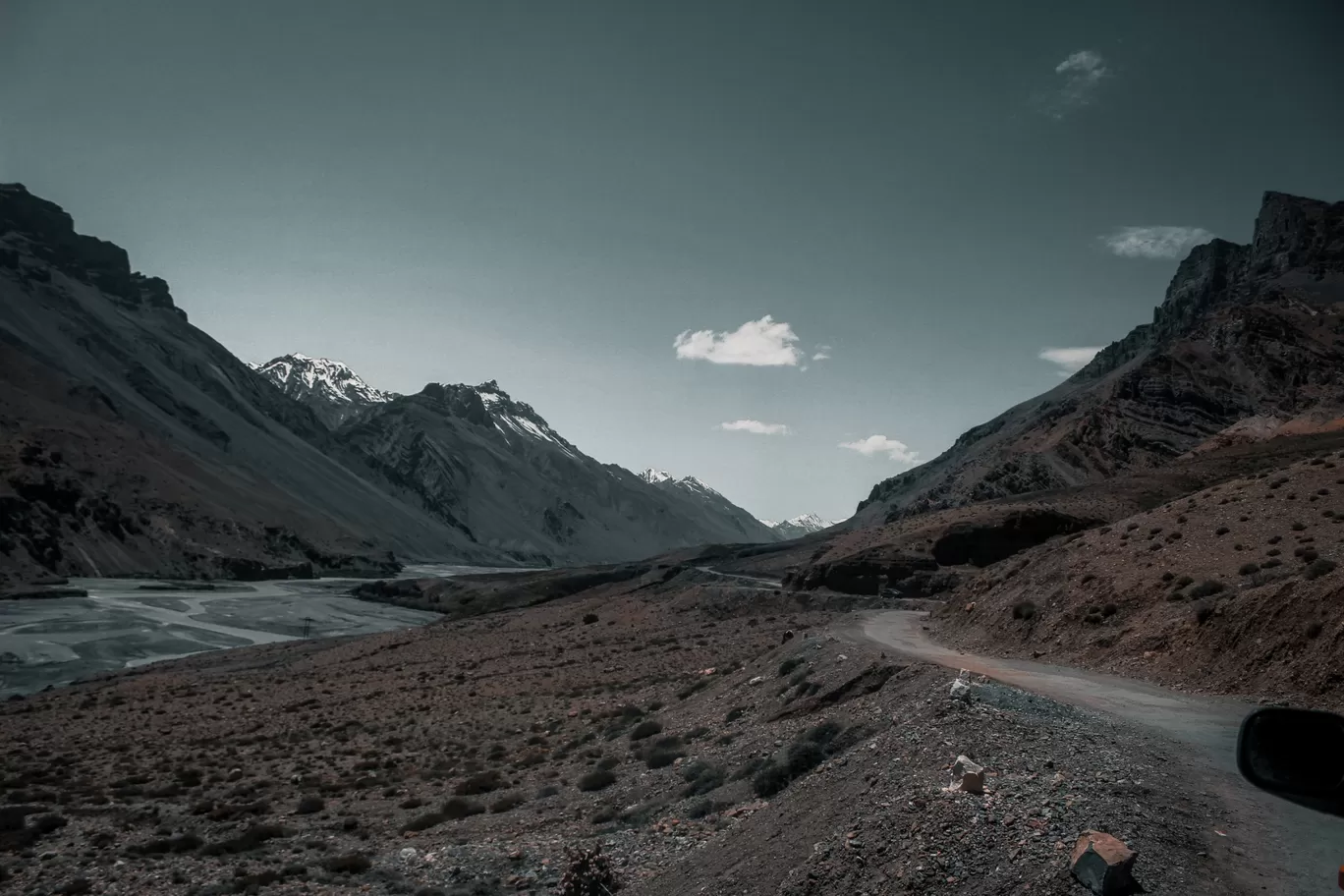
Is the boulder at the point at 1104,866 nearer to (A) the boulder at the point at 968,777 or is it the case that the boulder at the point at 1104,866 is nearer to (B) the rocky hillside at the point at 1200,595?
(A) the boulder at the point at 968,777

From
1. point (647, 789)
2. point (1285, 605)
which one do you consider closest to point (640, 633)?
point (647, 789)

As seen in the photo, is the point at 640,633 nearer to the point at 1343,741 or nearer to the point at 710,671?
the point at 710,671

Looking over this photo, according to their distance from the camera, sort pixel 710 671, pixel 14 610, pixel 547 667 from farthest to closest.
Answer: pixel 14 610 → pixel 547 667 → pixel 710 671

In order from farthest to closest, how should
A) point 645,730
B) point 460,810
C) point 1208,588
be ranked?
point 645,730, point 1208,588, point 460,810

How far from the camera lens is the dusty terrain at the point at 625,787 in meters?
6.94

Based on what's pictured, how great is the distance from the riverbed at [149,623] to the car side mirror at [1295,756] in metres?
66.0

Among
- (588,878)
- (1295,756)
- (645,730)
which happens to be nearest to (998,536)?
(645,730)

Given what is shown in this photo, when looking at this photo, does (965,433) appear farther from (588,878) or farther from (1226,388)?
(588,878)

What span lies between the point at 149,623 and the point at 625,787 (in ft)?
282

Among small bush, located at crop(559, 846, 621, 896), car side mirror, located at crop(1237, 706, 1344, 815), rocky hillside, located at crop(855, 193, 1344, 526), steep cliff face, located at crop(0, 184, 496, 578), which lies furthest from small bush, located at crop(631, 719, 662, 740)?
steep cliff face, located at crop(0, 184, 496, 578)

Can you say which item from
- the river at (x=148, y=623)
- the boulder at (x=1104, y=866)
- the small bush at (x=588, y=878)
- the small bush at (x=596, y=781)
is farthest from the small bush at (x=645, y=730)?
the river at (x=148, y=623)

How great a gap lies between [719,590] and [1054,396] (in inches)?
5397

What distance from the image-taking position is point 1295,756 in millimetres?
6207

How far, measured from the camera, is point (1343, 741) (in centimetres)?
572
